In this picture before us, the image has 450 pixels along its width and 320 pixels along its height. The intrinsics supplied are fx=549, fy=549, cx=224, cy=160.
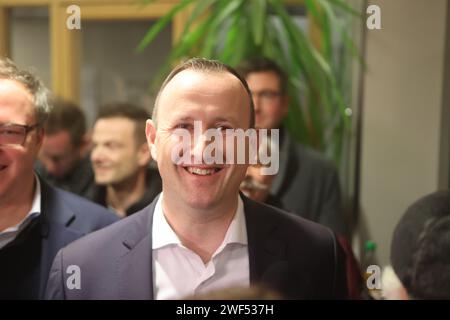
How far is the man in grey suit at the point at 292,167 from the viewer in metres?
1.14

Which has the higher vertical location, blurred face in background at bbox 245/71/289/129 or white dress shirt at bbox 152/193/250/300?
blurred face in background at bbox 245/71/289/129

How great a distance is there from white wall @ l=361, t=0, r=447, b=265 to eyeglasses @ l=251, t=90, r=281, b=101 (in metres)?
0.21

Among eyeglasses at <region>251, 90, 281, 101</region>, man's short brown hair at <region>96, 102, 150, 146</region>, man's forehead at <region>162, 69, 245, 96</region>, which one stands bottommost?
man's short brown hair at <region>96, 102, 150, 146</region>

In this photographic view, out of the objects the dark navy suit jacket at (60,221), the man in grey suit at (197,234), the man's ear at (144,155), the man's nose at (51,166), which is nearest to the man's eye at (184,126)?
the man in grey suit at (197,234)

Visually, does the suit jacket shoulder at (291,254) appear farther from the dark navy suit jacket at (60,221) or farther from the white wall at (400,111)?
the dark navy suit jacket at (60,221)

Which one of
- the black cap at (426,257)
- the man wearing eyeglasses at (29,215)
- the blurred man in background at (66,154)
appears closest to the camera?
the black cap at (426,257)

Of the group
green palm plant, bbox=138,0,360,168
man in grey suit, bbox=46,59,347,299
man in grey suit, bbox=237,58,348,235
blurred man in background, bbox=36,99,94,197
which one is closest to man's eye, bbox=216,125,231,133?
man in grey suit, bbox=46,59,347,299

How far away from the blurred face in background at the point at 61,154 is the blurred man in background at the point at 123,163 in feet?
0.19

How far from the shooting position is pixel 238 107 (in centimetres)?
103

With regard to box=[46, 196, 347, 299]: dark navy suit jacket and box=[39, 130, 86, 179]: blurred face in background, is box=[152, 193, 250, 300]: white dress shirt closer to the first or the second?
box=[46, 196, 347, 299]: dark navy suit jacket

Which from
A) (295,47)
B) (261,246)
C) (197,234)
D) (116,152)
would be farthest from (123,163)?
(295,47)

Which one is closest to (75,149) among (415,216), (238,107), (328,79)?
(238,107)

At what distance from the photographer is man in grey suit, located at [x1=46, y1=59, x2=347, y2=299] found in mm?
1019

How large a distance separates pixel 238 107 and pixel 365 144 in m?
0.37
